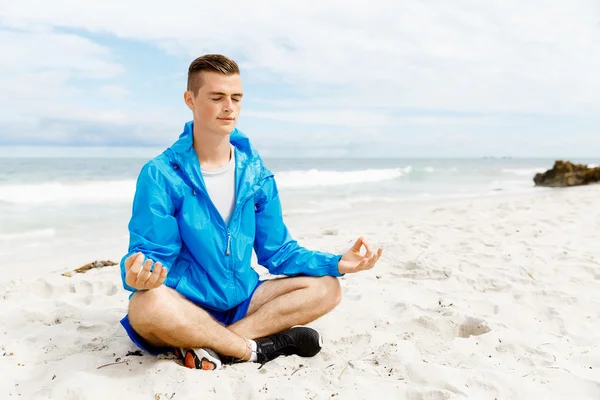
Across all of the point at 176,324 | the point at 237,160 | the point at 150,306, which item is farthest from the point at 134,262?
the point at 237,160

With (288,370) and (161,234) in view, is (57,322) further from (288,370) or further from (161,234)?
(288,370)

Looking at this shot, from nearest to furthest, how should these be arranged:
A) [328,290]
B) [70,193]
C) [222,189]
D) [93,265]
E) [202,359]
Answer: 1. [202,359]
2. [222,189]
3. [328,290]
4. [93,265]
5. [70,193]

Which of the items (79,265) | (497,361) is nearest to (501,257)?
(497,361)

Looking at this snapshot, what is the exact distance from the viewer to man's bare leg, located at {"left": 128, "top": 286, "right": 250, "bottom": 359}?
2.61 m

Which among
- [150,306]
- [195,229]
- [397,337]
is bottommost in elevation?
[397,337]

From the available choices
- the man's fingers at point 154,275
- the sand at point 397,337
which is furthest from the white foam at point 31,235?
the man's fingers at point 154,275

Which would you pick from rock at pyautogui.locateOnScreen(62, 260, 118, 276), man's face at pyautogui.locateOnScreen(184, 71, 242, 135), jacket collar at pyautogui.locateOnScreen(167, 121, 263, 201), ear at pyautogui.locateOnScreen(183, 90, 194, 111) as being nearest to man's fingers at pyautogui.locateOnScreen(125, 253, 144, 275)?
jacket collar at pyautogui.locateOnScreen(167, 121, 263, 201)

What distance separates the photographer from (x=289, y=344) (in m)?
3.03

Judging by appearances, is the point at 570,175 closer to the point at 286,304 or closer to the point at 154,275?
the point at 286,304

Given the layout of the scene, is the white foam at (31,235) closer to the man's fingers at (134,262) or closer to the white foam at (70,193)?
the white foam at (70,193)

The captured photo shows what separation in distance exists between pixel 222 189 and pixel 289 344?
1021 millimetres

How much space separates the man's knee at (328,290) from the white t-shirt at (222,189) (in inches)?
29.1

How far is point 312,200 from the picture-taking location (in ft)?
45.3

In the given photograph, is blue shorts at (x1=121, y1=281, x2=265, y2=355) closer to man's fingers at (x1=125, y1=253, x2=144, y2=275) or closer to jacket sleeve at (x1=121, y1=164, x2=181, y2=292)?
jacket sleeve at (x1=121, y1=164, x2=181, y2=292)
